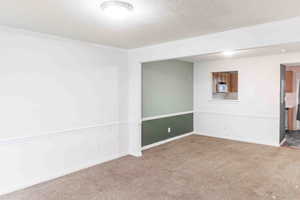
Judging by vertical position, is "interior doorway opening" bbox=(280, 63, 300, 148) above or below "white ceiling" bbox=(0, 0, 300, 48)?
below

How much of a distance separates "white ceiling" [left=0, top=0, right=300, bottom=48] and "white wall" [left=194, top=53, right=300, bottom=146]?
301 cm

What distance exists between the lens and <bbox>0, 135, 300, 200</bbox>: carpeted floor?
2.71m

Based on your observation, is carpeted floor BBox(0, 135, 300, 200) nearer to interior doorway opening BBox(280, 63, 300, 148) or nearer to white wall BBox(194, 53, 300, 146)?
white wall BBox(194, 53, 300, 146)

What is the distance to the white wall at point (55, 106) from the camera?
276 cm

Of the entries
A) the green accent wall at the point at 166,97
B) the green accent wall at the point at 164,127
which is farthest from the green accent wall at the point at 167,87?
the green accent wall at the point at 164,127

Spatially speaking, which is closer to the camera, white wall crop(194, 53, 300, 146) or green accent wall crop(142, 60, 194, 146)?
green accent wall crop(142, 60, 194, 146)

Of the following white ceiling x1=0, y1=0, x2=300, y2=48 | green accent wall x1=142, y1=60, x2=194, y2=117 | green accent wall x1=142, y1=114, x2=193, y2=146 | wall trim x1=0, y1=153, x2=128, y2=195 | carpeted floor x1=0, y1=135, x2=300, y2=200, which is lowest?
carpeted floor x1=0, y1=135, x2=300, y2=200

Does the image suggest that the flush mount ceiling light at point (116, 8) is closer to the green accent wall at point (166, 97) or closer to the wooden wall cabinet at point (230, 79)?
the green accent wall at point (166, 97)

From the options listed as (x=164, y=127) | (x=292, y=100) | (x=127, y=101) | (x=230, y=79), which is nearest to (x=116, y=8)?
(x=127, y=101)

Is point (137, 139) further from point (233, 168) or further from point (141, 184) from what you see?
point (233, 168)

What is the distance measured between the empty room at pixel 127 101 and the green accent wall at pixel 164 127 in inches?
1.4

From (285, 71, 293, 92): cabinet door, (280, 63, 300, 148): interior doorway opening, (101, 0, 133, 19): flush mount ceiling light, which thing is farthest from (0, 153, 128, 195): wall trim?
(285, 71, 293, 92): cabinet door

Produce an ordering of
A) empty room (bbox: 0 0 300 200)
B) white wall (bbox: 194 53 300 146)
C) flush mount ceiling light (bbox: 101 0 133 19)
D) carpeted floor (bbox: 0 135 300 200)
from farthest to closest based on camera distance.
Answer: white wall (bbox: 194 53 300 146), carpeted floor (bbox: 0 135 300 200), empty room (bbox: 0 0 300 200), flush mount ceiling light (bbox: 101 0 133 19)

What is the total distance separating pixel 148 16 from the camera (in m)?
2.25
